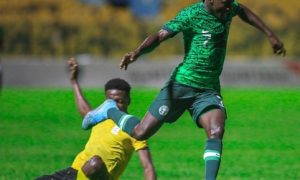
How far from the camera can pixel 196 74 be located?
852cm

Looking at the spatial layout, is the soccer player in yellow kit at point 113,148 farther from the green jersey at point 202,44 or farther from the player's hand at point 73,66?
the green jersey at point 202,44

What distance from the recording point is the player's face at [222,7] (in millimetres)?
8383

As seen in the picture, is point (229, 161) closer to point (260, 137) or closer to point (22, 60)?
point (260, 137)

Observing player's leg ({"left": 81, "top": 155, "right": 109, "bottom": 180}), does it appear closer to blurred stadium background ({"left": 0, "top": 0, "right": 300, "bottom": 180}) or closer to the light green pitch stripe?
the light green pitch stripe

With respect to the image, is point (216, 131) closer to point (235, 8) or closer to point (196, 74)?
point (196, 74)

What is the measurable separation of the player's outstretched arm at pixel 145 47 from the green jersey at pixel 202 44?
8.2 inches

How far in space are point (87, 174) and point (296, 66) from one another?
842 inches

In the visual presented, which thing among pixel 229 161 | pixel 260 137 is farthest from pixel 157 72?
pixel 229 161

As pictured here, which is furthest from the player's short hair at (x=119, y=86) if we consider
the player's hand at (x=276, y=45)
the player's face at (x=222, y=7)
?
the player's hand at (x=276, y=45)

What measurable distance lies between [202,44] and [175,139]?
23.6 feet

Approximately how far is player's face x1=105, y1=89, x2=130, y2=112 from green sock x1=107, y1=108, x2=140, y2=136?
112mm

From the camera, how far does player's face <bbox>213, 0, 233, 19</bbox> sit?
8383 millimetres

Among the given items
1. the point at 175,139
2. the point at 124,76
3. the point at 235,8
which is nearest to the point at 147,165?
the point at 235,8

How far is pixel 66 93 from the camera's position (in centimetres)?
2412
